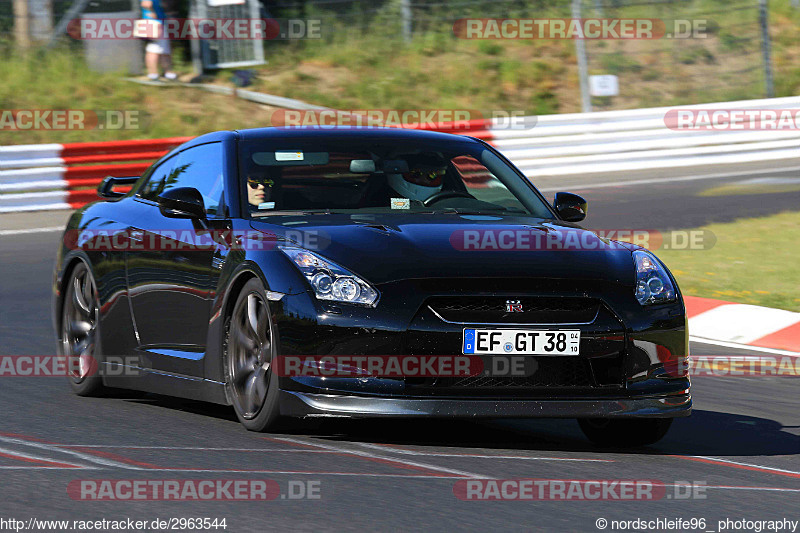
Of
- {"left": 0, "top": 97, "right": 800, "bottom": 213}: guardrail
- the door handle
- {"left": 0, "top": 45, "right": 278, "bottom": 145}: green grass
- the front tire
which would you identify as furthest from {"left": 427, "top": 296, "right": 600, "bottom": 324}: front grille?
{"left": 0, "top": 45, "right": 278, "bottom": 145}: green grass

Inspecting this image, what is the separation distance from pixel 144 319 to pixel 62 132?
17347mm

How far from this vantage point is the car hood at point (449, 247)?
243 inches

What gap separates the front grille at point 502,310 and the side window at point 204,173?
1548 mm

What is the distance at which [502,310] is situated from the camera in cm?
609

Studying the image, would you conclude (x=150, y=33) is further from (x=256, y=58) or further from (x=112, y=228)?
(x=112, y=228)

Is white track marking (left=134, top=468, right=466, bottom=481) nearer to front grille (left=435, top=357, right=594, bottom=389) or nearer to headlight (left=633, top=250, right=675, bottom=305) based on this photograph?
front grille (left=435, top=357, right=594, bottom=389)

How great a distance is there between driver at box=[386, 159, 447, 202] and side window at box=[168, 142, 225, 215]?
0.86m

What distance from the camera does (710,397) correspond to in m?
8.38

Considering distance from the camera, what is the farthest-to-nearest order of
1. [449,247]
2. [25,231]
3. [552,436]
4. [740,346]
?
1. [25,231]
2. [740,346]
3. [552,436]
4. [449,247]

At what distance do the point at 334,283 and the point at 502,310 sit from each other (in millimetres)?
708

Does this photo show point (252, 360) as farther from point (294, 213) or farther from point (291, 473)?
point (291, 473)

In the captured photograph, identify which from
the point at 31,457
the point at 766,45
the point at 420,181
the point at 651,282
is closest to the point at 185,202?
the point at 420,181

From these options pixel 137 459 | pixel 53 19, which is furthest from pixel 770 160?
pixel 137 459

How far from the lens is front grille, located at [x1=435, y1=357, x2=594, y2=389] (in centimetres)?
609
